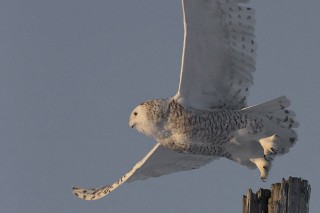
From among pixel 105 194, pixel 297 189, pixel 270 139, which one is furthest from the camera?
pixel 105 194

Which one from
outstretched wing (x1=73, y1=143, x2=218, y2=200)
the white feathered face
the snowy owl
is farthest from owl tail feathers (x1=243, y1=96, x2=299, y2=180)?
outstretched wing (x1=73, y1=143, x2=218, y2=200)

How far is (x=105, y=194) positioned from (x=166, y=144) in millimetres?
1311

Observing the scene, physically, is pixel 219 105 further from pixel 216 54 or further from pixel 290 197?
pixel 290 197

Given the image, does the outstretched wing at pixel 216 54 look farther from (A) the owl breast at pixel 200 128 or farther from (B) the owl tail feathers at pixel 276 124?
(B) the owl tail feathers at pixel 276 124

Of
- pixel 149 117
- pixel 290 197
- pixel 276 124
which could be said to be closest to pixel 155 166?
pixel 149 117

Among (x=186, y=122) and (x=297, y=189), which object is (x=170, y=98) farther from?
(x=297, y=189)

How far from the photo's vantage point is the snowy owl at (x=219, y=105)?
8.14 m

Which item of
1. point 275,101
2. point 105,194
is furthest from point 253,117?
point 105,194

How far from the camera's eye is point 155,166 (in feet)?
31.2

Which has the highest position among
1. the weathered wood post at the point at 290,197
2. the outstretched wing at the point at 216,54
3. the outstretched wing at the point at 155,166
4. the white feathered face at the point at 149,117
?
the outstretched wing at the point at 216,54

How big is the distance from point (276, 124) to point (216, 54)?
1034 millimetres

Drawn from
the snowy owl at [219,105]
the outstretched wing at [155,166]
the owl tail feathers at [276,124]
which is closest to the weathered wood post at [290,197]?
the snowy owl at [219,105]

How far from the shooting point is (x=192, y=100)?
8516 mm

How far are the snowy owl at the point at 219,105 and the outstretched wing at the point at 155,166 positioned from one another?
623mm
